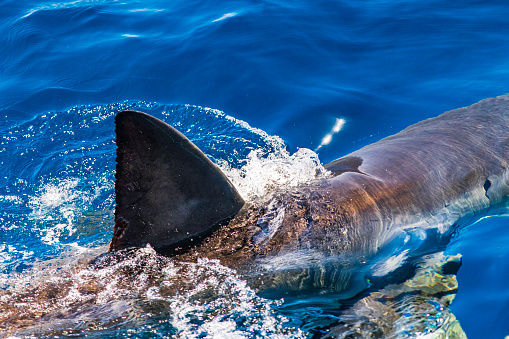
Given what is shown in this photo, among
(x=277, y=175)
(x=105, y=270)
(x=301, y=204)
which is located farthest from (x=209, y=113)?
(x=105, y=270)

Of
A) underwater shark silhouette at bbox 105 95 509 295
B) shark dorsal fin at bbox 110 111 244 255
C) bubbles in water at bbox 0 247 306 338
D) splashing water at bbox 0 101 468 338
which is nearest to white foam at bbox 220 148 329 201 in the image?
splashing water at bbox 0 101 468 338

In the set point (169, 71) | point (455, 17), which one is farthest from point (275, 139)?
point (455, 17)

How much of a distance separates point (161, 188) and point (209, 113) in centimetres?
352

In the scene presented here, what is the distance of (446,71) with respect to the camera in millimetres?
7477

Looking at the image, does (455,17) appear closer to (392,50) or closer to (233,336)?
(392,50)

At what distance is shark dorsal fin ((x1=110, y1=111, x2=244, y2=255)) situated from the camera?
10.9 feet

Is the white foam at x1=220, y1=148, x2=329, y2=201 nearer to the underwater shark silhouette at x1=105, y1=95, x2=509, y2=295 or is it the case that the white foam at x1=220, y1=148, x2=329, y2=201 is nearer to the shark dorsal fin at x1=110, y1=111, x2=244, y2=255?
the underwater shark silhouette at x1=105, y1=95, x2=509, y2=295

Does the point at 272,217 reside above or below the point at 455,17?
below

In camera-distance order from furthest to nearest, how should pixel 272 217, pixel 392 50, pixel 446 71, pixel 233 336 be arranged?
pixel 392 50, pixel 446 71, pixel 272 217, pixel 233 336

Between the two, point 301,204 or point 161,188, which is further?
point 301,204

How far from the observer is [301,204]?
152 inches

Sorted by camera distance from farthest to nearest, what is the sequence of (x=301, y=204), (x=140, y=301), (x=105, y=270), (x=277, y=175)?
(x=277, y=175) < (x=301, y=204) < (x=105, y=270) < (x=140, y=301)

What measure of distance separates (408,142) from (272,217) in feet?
5.54

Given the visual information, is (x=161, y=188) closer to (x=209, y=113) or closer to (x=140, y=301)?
(x=140, y=301)
